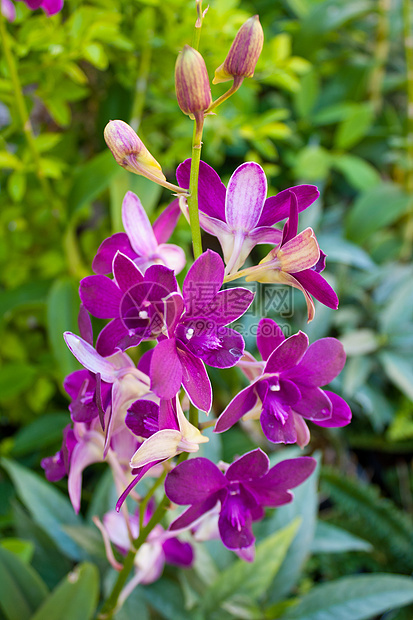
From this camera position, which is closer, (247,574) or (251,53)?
(251,53)

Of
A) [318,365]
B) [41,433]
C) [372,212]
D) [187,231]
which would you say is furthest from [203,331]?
[372,212]

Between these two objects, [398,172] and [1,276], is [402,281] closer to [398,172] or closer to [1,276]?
[398,172]

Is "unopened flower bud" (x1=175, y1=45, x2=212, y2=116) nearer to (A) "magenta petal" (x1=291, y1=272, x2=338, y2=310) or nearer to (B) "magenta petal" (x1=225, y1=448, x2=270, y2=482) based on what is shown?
(A) "magenta petal" (x1=291, y1=272, x2=338, y2=310)

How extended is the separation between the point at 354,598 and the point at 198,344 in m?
0.58

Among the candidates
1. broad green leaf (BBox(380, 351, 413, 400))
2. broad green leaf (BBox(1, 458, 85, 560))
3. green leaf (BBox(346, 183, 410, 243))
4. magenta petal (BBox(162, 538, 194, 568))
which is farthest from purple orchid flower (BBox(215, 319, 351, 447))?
green leaf (BBox(346, 183, 410, 243))

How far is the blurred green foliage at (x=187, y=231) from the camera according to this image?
0.75m

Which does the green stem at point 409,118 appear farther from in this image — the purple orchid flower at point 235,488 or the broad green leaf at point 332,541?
the purple orchid flower at point 235,488

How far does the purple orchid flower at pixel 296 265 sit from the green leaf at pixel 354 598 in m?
0.54

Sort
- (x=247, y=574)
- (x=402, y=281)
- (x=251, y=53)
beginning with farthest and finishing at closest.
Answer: (x=402, y=281)
(x=247, y=574)
(x=251, y=53)

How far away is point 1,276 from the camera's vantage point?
100cm

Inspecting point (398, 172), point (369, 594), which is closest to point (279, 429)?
point (369, 594)

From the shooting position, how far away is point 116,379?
39cm

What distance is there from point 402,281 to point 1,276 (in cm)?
99

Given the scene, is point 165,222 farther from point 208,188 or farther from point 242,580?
point 242,580
